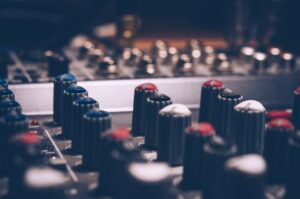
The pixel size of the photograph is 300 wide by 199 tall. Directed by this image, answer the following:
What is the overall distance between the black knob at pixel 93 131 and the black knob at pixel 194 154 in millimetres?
142

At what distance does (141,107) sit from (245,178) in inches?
18.4

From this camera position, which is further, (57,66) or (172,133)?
(57,66)

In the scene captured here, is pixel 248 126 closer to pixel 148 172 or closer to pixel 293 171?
pixel 293 171

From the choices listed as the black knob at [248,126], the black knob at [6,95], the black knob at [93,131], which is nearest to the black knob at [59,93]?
the black knob at [6,95]

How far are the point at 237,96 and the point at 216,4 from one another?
1457mm

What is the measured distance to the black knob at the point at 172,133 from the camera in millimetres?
1026

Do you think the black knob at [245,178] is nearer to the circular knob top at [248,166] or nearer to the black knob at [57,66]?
the circular knob top at [248,166]

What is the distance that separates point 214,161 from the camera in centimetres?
88

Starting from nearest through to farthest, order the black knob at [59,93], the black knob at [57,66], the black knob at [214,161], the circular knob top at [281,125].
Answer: the black knob at [214,161] < the circular knob top at [281,125] < the black knob at [59,93] < the black knob at [57,66]

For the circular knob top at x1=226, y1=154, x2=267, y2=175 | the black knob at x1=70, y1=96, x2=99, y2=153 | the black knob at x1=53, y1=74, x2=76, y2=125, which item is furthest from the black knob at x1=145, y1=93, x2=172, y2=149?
the circular knob top at x1=226, y1=154, x2=267, y2=175

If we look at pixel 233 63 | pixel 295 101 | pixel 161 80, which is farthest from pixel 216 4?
pixel 295 101

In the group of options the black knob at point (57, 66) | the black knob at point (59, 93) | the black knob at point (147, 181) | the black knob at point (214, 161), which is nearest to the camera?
the black knob at point (147, 181)

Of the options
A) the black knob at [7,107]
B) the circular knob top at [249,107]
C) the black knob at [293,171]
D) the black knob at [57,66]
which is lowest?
the black knob at [293,171]

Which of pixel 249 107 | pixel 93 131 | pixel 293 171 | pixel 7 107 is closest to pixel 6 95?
pixel 7 107
